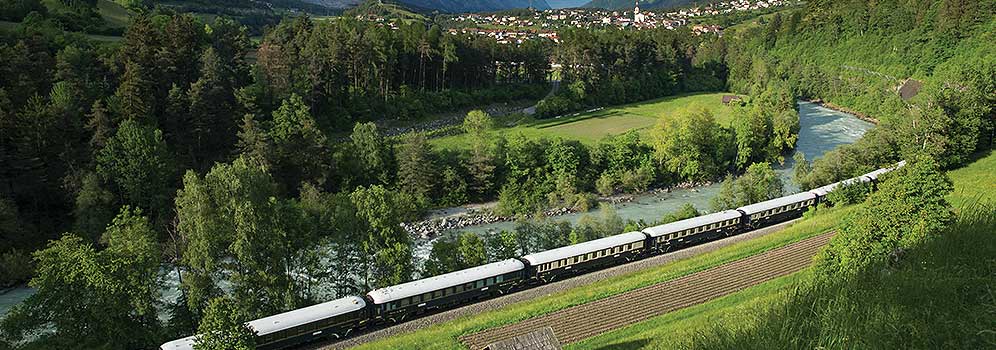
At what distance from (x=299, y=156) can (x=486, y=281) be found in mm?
24144

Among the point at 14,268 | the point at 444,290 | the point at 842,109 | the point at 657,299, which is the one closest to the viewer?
the point at 444,290

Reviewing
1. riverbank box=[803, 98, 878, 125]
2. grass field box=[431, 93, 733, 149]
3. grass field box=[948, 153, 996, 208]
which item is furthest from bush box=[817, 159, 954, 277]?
riverbank box=[803, 98, 878, 125]

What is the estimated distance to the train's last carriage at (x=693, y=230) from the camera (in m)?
33.8

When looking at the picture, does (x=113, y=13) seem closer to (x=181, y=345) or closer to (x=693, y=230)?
(x=181, y=345)

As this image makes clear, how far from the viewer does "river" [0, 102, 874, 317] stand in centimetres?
3197

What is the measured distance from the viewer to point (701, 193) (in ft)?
172

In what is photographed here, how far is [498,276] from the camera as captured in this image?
2827cm

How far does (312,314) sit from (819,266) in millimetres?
17657

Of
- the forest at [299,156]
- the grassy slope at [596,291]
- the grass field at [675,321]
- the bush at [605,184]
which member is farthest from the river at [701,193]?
the grass field at [675,321]

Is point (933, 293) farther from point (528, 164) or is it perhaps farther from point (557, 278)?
point (528, 164)

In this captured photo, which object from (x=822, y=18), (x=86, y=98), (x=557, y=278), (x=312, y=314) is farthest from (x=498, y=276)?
(x=822, y=18)

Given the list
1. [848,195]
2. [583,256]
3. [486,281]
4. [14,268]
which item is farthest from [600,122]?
[14,268]

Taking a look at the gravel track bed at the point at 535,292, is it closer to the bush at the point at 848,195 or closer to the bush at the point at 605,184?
the bush at the point at 848,195

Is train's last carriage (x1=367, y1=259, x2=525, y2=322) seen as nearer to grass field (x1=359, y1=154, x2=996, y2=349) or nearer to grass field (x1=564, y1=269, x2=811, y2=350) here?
grass field (x1=359, y1=154, x2=996, y2=349)
